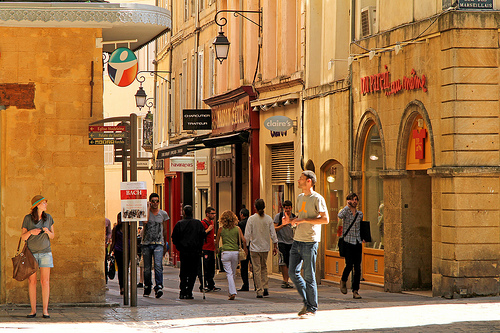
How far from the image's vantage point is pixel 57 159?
1433 cm

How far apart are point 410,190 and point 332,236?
13.7ft

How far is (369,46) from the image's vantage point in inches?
739

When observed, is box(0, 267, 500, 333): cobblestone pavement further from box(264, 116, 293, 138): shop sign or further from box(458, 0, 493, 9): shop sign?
box(264, 116, 293, 138): shop sign

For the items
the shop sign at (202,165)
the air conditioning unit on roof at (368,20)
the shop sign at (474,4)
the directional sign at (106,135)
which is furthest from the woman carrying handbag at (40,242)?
the shop sign at (202,165)

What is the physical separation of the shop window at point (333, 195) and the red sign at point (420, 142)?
3.84 meters

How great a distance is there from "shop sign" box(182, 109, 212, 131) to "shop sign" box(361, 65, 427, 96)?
1202 centimetres

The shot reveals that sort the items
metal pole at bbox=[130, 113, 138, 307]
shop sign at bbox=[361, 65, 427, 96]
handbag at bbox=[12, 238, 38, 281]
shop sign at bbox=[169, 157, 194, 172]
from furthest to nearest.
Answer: shop sign at bbox=[169, 157, 194, 172]
shop sign at bbox=[361, 65, 427, 96]
metal pole at bbox=[130, 113, 138, 307]
handbag at bbox=[12, 238, 38, 281]

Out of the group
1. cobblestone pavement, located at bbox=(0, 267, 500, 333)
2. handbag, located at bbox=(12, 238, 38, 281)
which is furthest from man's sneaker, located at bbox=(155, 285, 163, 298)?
handbag, located at bbox=(12, 238, 38, 281)

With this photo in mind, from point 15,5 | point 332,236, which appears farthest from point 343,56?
point 15,5

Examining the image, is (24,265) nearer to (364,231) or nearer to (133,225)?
(133,225)

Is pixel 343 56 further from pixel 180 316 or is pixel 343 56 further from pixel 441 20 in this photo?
pixel 180 316

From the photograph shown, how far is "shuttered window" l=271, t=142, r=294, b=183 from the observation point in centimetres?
2400

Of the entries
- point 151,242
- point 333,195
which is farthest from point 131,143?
point 333,195

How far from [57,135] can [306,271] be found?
4442 millimetres
